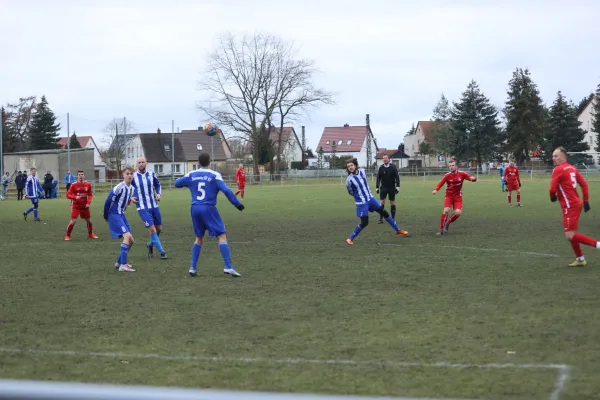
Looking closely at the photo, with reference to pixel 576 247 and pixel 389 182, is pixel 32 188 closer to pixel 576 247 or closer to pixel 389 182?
pixel 389 182

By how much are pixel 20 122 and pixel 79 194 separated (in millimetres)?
63829

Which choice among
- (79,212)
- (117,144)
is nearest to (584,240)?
(79,212)

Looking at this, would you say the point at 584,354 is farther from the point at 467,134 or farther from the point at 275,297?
the point at 467,134

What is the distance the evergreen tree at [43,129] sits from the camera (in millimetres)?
78250

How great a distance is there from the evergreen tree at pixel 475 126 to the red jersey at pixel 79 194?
6752cm

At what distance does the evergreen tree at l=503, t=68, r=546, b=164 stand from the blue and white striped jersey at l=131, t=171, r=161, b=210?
72274mm

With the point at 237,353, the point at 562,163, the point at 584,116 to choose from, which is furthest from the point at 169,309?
the point at 584,116

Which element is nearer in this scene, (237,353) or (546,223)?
(237,353)

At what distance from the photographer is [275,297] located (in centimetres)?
936

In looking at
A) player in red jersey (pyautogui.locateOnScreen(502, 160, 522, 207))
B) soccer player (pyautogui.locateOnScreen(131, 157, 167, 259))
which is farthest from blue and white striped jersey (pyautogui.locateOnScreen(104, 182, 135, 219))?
player in red jersey (pyautogui.locateOnScreen(502, 160, 522, 207))

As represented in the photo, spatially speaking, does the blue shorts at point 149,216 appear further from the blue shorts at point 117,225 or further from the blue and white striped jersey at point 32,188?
the blue and white striped jersey at point 32,188

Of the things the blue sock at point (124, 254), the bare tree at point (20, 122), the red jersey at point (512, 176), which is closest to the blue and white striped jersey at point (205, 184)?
the blue sock at point (124, 254)

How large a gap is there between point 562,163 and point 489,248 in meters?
3.42

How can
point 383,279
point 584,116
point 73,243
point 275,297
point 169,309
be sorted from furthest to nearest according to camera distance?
point 584,116
point 73,243
point 383,279
point 275,297
point 169,309
